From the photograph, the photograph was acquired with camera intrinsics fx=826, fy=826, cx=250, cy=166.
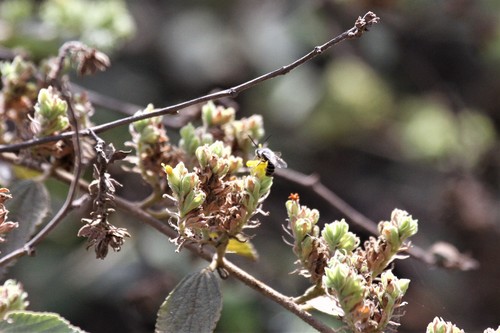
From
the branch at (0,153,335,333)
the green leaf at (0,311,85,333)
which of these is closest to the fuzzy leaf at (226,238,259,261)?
the branch at (0,153,335,333)

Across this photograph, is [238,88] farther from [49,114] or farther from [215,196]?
[49,114]

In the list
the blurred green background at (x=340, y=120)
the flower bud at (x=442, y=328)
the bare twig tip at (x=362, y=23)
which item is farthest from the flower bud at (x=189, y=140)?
the blurred green background at (x=340, y=120)

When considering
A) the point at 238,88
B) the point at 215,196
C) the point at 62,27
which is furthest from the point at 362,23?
the point at 62,27

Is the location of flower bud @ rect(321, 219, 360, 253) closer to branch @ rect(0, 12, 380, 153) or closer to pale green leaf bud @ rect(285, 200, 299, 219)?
pale green leaf bud @ rect(285, 200, 299, 219)

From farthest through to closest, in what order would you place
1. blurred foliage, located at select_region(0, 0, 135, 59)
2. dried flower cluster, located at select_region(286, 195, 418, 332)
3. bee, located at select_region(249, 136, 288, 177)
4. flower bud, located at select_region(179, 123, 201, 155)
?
1. blurred foliage, located at select_region(0, 0, 135, 59)
2. flower bud, located at select_region(179, 123, 201, 155)
3. bee, located at select_region(249, 136, 288, 177)
4. dried flower cluster, located at select_region(286, 195, 418, 332)

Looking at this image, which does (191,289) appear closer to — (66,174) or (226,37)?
(66,174)

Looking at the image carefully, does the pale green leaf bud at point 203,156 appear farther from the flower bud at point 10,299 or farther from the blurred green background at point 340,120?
the blurred green background at point 340,120
